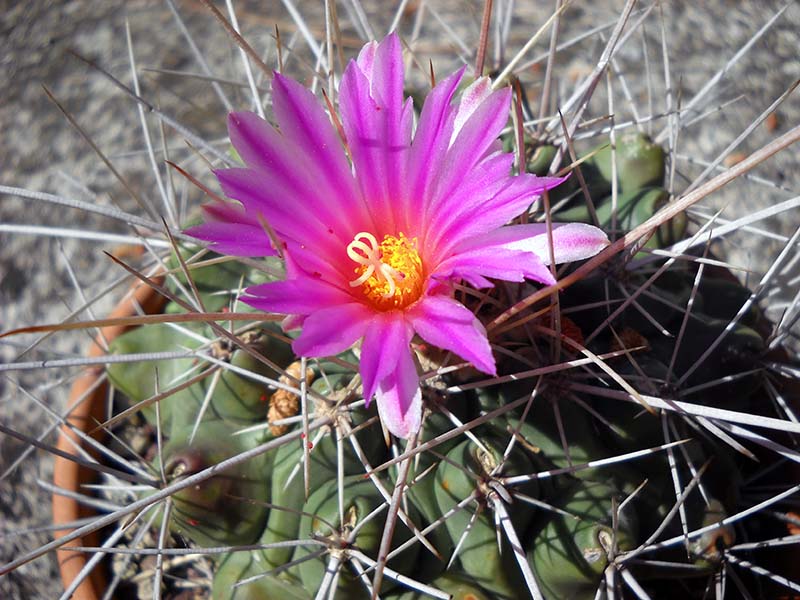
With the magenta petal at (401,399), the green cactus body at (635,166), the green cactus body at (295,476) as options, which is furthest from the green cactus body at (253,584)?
the green cactus body at (635,166)

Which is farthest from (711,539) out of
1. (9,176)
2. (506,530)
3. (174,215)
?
(9,176)

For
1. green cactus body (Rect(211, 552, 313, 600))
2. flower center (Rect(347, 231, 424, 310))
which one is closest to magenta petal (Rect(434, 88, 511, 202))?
flower center (Rect(347, 231, 424, 310))

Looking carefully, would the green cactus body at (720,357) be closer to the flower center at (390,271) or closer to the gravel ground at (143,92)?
the flower center at (390,271)

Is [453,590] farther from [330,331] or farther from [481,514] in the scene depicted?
[330,331]

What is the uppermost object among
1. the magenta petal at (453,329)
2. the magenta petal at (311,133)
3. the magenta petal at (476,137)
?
the magenta petal at (311,133)

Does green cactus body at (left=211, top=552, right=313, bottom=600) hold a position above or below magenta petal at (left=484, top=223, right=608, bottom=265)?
below

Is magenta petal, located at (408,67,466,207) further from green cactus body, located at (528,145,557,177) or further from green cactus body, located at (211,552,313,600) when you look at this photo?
green cactus body, located at (211,552,313,600)
